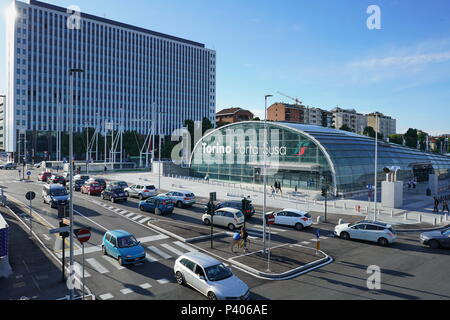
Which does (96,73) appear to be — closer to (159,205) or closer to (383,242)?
(159,205)

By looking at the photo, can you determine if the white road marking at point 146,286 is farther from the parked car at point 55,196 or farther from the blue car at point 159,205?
the parked car at point 55,196

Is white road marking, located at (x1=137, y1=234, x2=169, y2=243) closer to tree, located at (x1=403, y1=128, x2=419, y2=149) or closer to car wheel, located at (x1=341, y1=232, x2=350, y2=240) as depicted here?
car wheel, located at (x1=341, y1=232, x2=350, y2=240)

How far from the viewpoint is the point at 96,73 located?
124312mm

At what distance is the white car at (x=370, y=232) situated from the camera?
21078mm

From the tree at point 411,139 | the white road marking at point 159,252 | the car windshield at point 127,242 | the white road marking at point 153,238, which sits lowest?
the white road marking at point 159,252

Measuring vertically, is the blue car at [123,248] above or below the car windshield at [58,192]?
below

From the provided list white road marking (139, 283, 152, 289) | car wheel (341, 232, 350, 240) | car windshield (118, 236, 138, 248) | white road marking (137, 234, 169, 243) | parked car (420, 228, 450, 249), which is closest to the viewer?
white road marking (139, 283, 152, 289)

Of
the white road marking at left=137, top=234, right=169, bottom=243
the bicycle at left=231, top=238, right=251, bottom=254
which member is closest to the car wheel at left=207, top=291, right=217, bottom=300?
the bicycle at left=231, top=238, right=251, bottom=254

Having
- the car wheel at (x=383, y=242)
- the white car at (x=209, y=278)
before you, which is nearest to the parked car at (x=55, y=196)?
the white car at (x=209, y=278)

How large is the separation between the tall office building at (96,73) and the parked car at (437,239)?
288 feet

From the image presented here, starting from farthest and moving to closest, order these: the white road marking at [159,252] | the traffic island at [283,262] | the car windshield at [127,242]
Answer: the white road marking at [159,252], the car windshield at [127,242], the traffic island at [283,262]

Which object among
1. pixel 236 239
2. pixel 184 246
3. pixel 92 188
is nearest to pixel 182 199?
pixel 184 246

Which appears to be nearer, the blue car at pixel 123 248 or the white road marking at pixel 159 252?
the blue car at pixel 123 248

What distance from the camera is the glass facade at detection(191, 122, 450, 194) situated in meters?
41.0
